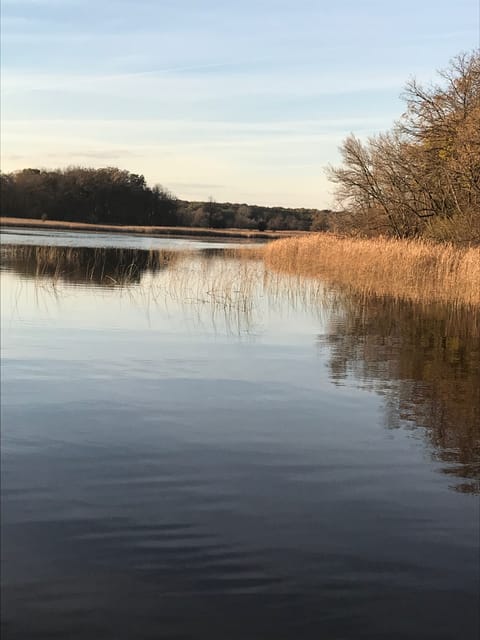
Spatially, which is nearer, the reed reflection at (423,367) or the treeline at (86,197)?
the reed reflection at (423,367)

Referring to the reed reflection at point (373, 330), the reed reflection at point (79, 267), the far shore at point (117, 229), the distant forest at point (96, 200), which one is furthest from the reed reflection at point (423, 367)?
the distant forest at point (96, 200)

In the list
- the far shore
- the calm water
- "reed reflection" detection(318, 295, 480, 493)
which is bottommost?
the calm water

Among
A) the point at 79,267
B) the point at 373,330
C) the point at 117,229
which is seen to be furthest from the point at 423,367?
the point at 117,229

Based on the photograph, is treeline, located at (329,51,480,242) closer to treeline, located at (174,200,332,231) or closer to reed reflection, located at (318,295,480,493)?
reed reflection, located at (318,295,480,493)

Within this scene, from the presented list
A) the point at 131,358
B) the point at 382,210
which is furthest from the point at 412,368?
the point at 382,210

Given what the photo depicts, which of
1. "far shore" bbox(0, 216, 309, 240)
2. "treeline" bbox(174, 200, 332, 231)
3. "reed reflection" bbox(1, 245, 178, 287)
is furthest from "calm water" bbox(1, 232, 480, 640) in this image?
"treeline" bbox(174, 200, 332, 231)

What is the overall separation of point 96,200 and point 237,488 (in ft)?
273

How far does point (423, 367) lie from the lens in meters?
8.74

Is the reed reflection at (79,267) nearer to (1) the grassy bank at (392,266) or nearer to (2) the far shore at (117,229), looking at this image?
(1) the grassy bank at (392,266)

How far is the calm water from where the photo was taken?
121 inches

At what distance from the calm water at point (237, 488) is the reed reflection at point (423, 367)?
0.12 ft

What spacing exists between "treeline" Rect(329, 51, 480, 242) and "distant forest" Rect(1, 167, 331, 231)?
49.8m

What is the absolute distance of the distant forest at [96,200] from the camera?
259ft

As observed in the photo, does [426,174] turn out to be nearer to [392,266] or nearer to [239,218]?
[392,266]
